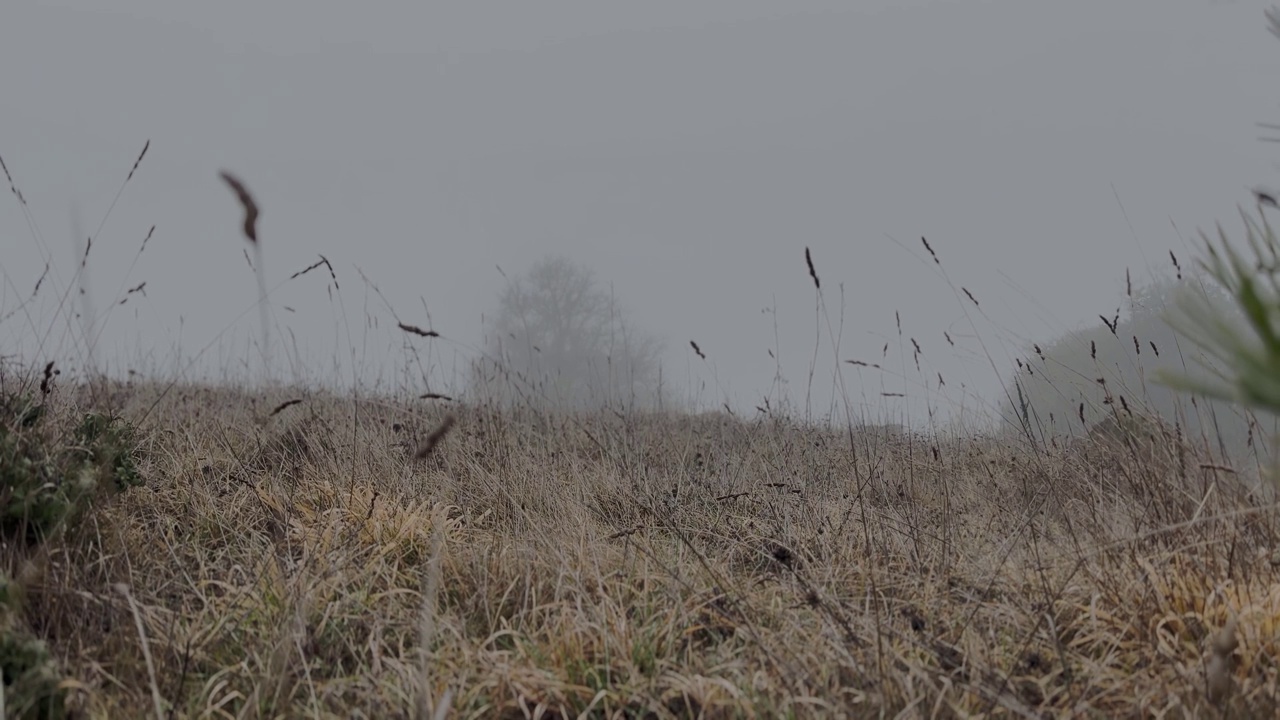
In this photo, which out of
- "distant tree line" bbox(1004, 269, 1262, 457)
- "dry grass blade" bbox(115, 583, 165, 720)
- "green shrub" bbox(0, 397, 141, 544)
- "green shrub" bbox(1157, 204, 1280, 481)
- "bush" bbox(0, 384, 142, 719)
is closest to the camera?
"green shrub" bbox(1157, 204, 1280, 481)

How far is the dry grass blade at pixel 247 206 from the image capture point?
112cm

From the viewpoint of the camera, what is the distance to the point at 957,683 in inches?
81.3

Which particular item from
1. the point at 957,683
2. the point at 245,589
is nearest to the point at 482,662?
the point at 245,589

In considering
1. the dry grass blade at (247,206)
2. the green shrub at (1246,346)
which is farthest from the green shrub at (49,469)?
the green shrub at (1246,346)

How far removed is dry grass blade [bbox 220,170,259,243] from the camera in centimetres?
112

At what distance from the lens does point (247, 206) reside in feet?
3.77

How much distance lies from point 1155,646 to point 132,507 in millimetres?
3848

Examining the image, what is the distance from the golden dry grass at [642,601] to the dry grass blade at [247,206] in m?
0.78

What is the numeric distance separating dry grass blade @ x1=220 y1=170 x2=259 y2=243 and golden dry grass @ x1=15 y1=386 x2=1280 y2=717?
782mm

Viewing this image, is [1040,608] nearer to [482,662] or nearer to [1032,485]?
[482,662]

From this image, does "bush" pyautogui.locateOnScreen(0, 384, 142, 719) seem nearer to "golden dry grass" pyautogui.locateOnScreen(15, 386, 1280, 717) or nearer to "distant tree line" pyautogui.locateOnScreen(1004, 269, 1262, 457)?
"golden dry grass" pyautogui.locateOnScreen(15, 386, 1280, 717)

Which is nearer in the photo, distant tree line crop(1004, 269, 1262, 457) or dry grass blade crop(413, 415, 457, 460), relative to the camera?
dry grass blade crop(413, 415, 457, 460)

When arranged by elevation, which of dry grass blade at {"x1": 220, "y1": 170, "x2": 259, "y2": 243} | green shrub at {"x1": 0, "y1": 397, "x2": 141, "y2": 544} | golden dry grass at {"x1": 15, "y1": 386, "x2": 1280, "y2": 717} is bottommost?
golden dry grass at {"x1": 15, "y1": 386, "x2": 1280, "y2": 717}

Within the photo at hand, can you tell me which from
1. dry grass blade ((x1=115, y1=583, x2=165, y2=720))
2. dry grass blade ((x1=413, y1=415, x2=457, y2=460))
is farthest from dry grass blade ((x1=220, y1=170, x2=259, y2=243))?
dry grass blade ((x1=115, y1=583, x2=165, y2=720))
